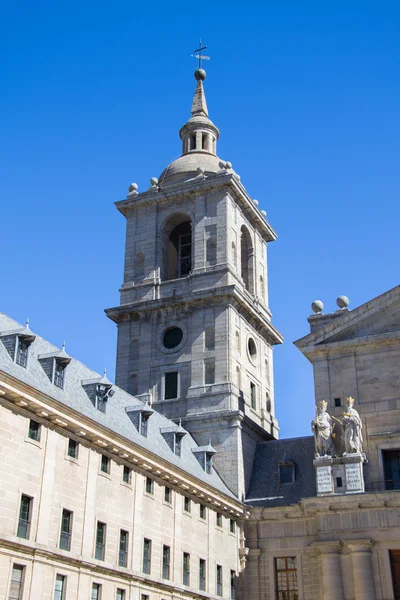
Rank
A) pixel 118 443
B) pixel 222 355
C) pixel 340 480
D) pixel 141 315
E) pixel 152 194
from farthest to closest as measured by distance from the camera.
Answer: pixel 152 194, pixel 141 315, pixel 222 355, pixel 340 480, pixel 118 443

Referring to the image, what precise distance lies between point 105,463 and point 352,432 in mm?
13873

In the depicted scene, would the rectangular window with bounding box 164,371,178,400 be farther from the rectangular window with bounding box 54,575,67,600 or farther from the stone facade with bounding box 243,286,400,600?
the rectangular window with bounding box 54,575,67,600

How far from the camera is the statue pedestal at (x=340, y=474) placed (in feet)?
136

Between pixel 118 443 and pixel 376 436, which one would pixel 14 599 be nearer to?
pixel 118 443

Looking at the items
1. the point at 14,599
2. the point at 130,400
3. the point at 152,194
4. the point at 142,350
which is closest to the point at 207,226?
the point at 152,194

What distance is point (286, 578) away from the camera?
4359 centimetres

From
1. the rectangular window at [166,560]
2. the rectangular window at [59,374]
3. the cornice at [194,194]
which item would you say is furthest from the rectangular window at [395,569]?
the cornice at [194,194]

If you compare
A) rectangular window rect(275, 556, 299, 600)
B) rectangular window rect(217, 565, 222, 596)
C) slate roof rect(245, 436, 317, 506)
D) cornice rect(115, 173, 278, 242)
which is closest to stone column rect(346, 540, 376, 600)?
rectangular window rect(275, 556, 299, 600)

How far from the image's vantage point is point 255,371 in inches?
2189

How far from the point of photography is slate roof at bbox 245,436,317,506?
46256 millimetres

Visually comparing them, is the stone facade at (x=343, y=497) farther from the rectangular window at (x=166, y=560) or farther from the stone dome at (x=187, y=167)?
the stone dome at (x=187, y=167)

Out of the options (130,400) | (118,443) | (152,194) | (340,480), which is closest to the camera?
(118,443)

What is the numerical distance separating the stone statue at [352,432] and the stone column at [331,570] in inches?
189

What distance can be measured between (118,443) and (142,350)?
18993 millimetres
